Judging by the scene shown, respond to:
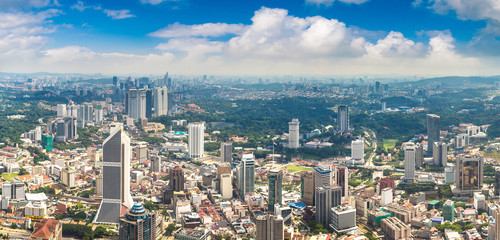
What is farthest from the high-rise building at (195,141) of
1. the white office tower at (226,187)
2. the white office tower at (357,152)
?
the white office tower at (226,187)

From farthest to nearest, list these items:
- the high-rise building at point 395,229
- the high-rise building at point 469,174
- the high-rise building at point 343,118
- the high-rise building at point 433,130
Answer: the high-rise building at point 343,118, the high-rise building at point 433,130, the high-rise building at point 469,174, the high-rise building at point 395,229

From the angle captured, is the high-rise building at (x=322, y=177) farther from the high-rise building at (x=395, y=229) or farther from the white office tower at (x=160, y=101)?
the white office tower at (x=160, y=101)

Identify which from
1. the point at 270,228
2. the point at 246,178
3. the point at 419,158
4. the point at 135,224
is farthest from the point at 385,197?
the point at 135,224

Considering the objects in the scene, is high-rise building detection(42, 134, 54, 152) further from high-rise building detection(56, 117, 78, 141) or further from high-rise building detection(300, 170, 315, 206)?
high-rise building detection(300, 170, 315, 206)

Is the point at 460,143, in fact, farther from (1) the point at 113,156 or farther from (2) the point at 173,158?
(1) the point at 113,156

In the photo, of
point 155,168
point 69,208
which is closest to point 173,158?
point 155,168

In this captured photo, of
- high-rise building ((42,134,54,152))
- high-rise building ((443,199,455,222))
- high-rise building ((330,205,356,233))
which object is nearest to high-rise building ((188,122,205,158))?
high-rise building ((42,134,54,152))
